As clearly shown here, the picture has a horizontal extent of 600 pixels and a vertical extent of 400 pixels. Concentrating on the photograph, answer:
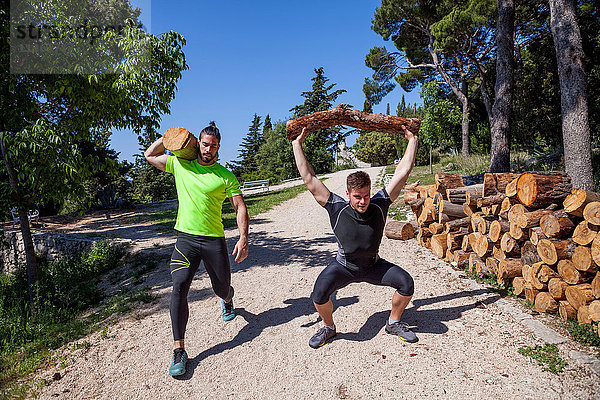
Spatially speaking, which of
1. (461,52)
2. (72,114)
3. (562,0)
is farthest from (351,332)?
(461,52)

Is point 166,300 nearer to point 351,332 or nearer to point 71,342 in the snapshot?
point 71,342

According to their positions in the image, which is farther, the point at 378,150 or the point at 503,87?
the point at 378,150

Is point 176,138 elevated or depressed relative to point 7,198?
elevated

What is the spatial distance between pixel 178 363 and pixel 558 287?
3.79 metres

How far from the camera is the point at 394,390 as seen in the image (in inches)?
103

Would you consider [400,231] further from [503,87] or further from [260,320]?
[503,87]

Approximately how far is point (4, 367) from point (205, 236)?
2.38 m

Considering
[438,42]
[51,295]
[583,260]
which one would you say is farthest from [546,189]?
[438,42]

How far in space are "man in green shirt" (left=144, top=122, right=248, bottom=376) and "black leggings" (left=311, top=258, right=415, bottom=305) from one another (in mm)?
839

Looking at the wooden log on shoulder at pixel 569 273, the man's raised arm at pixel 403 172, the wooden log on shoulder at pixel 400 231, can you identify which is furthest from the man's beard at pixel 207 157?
the wooden log on shoulder at pixel 400 231

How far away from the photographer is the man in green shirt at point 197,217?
3.03m

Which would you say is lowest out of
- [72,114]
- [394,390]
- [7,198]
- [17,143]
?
[394,390]

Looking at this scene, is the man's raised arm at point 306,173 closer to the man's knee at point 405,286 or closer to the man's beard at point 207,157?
the man's beard at point 207,157

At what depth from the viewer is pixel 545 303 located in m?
3.56
